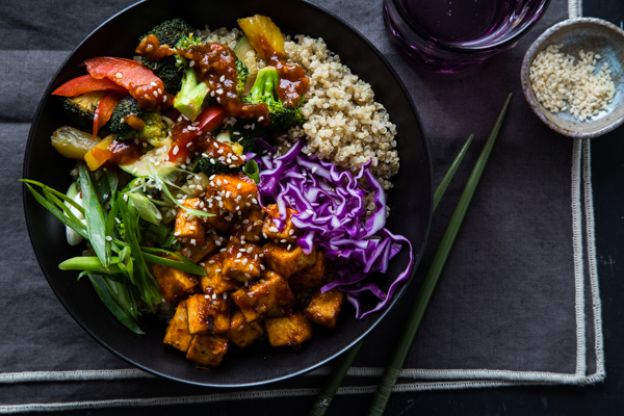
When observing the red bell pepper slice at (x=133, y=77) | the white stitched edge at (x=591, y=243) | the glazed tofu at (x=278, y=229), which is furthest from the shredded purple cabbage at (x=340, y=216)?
the white stitched edge at (x=591, y=243)

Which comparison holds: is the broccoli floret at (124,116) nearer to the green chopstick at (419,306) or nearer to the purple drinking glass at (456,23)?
the purple drinking glass at (456,23)

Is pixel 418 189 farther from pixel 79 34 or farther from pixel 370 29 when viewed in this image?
pixel 79 34

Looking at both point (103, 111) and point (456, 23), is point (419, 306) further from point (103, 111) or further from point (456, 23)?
point (103, 111)

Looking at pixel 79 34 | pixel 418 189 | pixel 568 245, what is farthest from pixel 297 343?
pixel 79 34

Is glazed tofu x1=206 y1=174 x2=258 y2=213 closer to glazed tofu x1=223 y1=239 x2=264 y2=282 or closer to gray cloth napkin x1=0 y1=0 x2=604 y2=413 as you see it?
glazed tofu x1=223 y1=239 x2=264 y2=282

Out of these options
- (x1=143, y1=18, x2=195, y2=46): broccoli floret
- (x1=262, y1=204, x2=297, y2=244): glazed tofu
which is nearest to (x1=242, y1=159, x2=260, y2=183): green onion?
(x1=262, y1=204, x2=297, y2=244): glazed tofu
